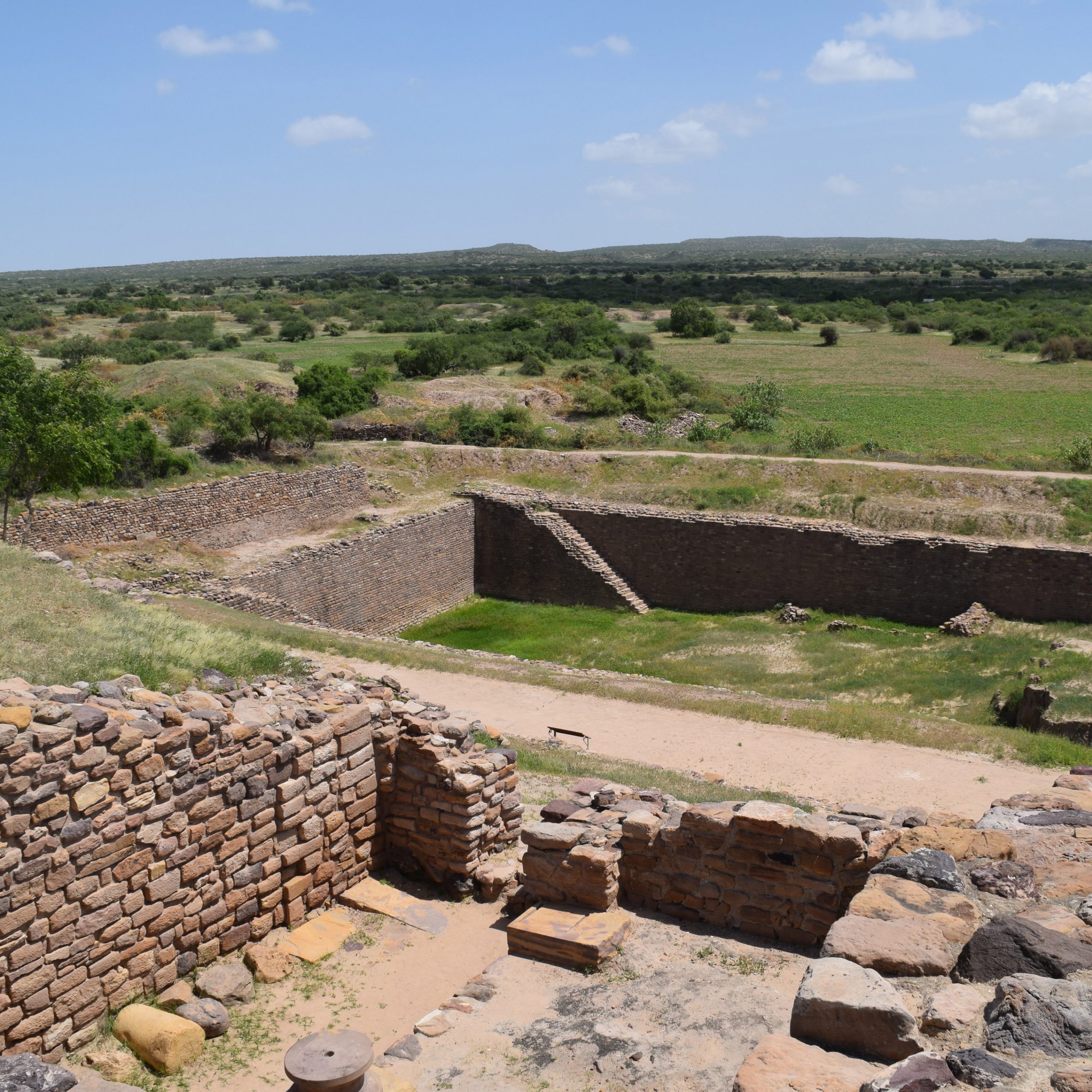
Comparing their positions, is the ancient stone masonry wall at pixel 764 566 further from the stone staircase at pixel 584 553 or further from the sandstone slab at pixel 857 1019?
the sandstone slab at pixel 857 1019

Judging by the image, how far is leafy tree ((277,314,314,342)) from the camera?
66125 mm

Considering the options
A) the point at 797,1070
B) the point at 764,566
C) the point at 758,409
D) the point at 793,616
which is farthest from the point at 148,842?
the point at 758,409

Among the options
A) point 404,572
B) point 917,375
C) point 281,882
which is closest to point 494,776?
point 281,882

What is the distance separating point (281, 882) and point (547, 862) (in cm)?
Answer: 198

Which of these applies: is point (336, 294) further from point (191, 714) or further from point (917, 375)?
point (191, 714)

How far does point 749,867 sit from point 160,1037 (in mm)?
3814

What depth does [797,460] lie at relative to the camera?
90.4 ft

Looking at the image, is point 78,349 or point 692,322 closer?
point 78,349

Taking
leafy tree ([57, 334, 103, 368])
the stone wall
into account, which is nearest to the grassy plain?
the stone wall

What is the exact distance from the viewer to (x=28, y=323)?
233ft

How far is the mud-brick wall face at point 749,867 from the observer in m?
6.75

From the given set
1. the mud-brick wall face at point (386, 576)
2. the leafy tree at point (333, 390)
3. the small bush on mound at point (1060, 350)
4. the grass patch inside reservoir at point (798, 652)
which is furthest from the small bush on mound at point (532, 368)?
the small bush on mound at point (1060, 350)

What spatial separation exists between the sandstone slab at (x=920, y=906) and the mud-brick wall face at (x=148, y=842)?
429 cm

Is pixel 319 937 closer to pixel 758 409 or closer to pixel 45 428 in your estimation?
pixel 45 428
